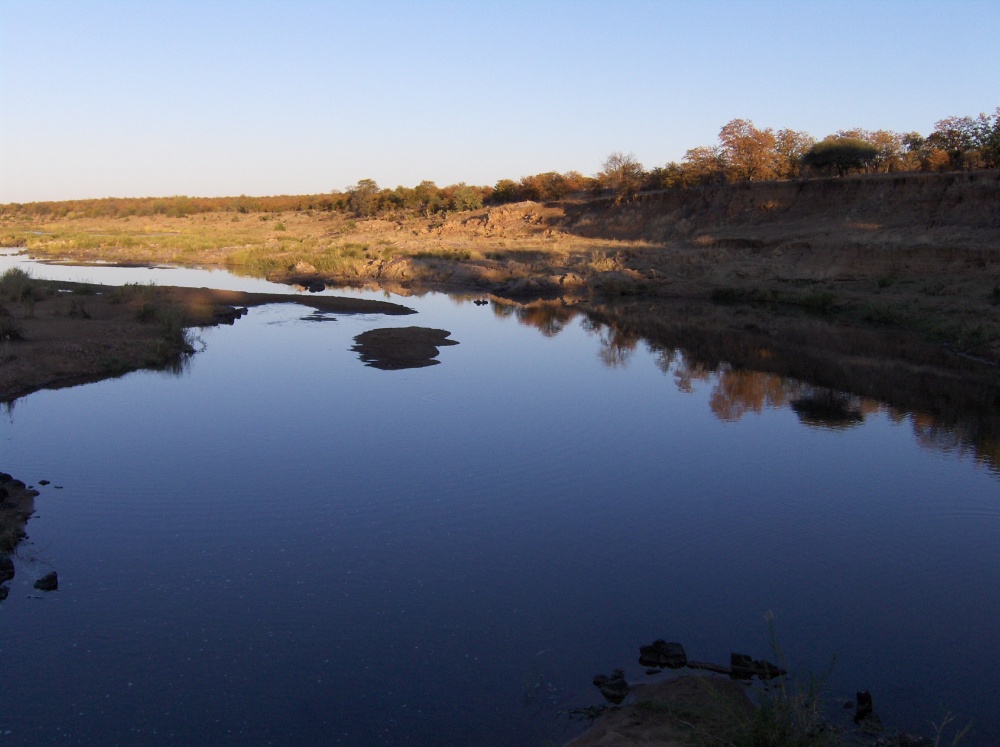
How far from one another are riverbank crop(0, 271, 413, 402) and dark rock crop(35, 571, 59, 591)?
6.60 meters

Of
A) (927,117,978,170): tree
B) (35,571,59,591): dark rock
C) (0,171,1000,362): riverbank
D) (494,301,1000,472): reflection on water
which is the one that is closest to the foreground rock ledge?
(35,571,59,591): dark rock

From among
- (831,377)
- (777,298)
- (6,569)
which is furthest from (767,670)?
(777,298)

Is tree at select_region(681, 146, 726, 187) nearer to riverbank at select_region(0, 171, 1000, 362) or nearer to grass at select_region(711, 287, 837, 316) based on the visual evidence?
riverbank at select_region(0, 171, 1000, 362)

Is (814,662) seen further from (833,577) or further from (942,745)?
(833,577)

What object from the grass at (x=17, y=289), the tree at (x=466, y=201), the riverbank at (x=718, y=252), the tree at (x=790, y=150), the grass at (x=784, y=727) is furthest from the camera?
the tree at (x=466, y=201)

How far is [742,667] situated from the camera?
4.92 meters

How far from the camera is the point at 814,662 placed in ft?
16.9

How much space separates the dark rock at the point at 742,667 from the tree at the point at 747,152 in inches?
1364

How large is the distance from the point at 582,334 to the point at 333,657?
50.6 feet

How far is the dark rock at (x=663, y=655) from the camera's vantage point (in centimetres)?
504

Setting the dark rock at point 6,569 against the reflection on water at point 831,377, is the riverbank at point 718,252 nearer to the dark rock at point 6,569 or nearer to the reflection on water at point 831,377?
the reflection on water at point 831,377

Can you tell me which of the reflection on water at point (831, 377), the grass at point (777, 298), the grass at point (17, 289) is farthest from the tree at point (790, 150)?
the grass at point (17, 289)

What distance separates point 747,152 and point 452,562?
117 feet

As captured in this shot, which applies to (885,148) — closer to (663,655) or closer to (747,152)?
(747,152)
